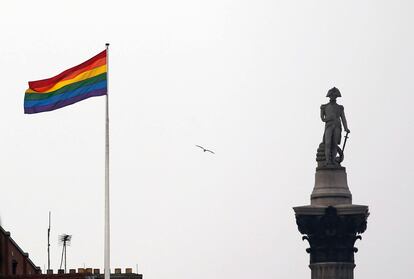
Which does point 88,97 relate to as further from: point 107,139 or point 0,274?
point 0,274

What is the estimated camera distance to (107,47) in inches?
3930

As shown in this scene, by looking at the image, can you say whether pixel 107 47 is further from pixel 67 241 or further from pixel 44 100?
pixel 67 241

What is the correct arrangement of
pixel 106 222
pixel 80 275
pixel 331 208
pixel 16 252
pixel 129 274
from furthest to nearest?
pixel 331 208 < pixel 129 274 < pixel 16 252 < pixel 80 275 < pixel 106 222

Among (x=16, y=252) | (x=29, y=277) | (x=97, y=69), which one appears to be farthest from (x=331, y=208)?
(x=97, y=69)

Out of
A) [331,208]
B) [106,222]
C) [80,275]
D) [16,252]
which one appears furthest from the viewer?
[331,208]

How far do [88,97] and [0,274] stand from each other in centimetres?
4946

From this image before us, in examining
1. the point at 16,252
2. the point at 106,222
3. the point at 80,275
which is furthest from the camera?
the point at 16,252

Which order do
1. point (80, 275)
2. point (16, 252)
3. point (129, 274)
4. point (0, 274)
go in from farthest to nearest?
point (129, 274)
point (16, 252)
point (0, 274)
point (80, 275)

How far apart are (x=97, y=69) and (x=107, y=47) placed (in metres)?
1.42

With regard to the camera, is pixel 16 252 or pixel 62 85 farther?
pixel 16 252

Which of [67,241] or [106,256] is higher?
[67,241]

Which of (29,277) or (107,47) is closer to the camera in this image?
(107,47)

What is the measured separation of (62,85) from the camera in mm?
99938

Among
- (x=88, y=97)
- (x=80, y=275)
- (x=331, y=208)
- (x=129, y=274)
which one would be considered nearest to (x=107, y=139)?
(x=88, y=97)
